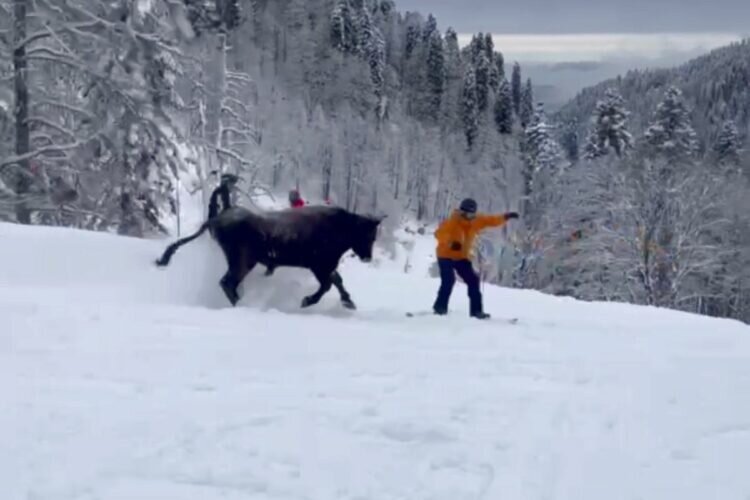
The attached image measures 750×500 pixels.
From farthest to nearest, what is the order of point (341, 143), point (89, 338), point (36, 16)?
point (341, 143) → point (36, 16) → point (89, 338)

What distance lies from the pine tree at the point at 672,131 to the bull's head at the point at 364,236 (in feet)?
146

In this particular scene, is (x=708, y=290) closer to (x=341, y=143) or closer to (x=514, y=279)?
(x=514, y=279)

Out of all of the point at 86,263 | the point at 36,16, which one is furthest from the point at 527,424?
the point at 36,16

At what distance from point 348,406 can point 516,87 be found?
12917 centimetres

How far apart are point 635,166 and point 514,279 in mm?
8514

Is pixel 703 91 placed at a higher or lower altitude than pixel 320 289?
higher

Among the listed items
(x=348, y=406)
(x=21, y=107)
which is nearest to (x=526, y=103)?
(x=21, y=107)

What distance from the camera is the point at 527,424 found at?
6.09 meters

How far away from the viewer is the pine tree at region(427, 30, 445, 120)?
368ft

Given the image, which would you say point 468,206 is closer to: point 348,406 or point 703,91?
point 348,406

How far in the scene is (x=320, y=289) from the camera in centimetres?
1093

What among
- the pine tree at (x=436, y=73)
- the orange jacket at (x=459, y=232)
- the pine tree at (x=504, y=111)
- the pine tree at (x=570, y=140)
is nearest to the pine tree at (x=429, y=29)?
the pine tree at (x=436, y=73)

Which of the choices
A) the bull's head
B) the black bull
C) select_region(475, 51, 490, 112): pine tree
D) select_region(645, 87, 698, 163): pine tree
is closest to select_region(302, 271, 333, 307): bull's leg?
the black bull

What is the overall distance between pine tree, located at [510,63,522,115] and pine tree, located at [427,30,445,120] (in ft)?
48.7
